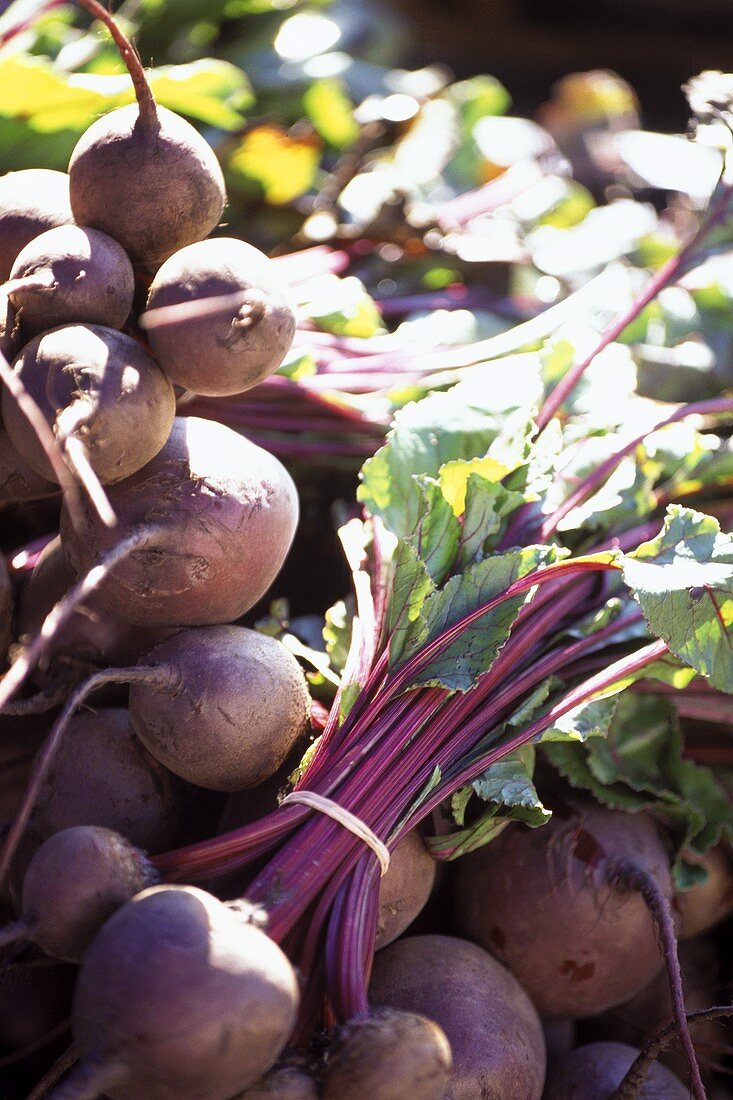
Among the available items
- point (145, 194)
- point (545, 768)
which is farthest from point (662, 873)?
point (145, 194)

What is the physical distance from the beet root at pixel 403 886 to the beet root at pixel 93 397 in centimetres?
46

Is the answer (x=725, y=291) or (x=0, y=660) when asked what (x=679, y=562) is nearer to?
(x=0, y=660)

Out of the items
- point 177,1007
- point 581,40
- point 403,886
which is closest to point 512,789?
point 403,886

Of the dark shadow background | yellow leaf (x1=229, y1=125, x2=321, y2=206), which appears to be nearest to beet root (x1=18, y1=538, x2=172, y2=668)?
yellow leaf (x1=229, y1=125, x2=321, y2=206)

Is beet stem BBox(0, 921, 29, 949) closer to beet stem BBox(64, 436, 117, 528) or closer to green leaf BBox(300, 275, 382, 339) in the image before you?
beet stem BBox(64, 436, 117, 528)

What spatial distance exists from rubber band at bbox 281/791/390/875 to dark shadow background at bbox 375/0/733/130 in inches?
102

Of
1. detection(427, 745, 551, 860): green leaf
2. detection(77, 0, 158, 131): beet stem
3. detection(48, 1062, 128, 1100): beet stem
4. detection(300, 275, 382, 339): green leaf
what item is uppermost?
detection(77, 0, 158, 131): beet stem

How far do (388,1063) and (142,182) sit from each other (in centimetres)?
77

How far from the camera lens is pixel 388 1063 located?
649 millimetres

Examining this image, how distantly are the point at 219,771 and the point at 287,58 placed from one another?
1526mm

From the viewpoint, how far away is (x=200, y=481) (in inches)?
33.8

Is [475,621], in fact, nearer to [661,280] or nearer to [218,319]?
[218,319]

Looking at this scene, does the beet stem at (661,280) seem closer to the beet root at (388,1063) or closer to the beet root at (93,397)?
the beet root at (93,397)

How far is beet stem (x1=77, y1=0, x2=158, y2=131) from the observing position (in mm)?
758
